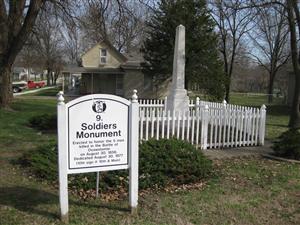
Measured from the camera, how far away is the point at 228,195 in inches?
237

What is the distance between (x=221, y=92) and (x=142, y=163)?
24200 mm

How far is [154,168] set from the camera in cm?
650

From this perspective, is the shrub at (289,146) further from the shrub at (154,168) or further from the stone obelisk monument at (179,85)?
the stone obelisk monument at (179,85)

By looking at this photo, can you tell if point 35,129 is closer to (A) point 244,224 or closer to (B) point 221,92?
(A) point 244,224

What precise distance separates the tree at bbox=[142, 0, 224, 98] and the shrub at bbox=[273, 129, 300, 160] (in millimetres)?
20209

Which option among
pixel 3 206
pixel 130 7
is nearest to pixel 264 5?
pixel 130 7

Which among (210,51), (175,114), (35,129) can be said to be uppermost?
(210,51)

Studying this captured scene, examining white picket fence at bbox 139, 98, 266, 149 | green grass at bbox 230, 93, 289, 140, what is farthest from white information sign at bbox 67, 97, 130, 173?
green grass at bbox 230, 93, 289, 140

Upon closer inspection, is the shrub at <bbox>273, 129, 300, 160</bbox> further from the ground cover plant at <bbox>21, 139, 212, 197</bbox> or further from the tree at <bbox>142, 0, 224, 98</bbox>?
the tree at <bbox>142, 0, 224, 98</bbox>

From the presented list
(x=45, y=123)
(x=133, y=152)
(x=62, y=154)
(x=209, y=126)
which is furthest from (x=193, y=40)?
(x=62, y=154)

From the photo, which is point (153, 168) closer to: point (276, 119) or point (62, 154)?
point (62, 154)

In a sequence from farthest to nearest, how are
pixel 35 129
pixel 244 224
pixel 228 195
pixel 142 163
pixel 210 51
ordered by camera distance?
pixel 210 51 < pixel 35 129 < pixel 142 163 < pixel 228 195 < pixel 244 224

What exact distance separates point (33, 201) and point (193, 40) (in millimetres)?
25133

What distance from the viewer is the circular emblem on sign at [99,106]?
4848 millimetres
